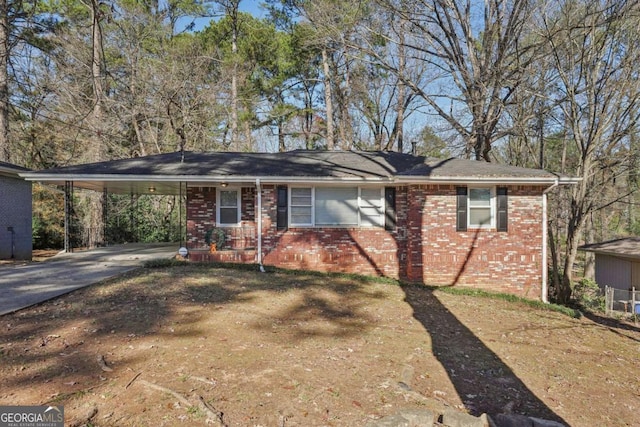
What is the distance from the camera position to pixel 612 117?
1192cm

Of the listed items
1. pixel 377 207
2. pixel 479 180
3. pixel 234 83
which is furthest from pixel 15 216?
pixel 479 180

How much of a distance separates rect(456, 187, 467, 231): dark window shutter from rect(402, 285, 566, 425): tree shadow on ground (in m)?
3.43

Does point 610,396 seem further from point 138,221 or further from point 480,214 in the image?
point 138,221

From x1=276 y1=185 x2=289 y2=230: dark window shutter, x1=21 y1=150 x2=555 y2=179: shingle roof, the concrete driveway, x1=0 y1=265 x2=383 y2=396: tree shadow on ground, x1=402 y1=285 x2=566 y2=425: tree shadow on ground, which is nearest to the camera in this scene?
x1=402 y1=285 x2=566 y2=425: tree shadow on ground

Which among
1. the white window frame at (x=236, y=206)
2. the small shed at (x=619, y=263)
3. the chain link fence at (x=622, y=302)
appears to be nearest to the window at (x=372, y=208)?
the white window frame at (x=236, y=206)

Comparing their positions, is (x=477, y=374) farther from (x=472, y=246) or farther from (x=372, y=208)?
(x=372, y=208)

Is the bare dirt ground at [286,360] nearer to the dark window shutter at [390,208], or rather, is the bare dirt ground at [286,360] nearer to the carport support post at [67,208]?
the dark window shutter at [390,208]

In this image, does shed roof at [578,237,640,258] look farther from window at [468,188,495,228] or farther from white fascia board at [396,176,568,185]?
window at [468,188,495,228]

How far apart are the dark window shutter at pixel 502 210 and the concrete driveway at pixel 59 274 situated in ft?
31.0

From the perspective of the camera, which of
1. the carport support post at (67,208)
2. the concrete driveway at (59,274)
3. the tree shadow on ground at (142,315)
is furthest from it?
the carport support post at (67,208)

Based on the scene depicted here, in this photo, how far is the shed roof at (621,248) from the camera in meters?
14.3

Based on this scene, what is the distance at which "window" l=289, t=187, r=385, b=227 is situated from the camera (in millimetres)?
10625

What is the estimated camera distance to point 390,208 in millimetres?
10547

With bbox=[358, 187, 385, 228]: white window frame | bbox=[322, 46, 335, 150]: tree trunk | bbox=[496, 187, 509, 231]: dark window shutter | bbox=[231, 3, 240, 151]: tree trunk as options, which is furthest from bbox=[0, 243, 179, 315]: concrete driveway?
bbox=[322, 46, 335, 150]: tree trunk
